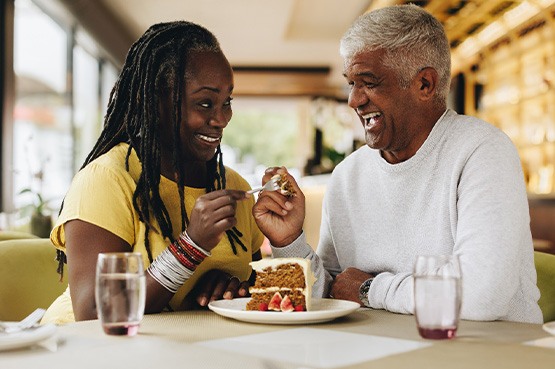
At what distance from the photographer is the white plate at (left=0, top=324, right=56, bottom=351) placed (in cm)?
108

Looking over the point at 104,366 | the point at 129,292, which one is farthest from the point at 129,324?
the point at 104,366

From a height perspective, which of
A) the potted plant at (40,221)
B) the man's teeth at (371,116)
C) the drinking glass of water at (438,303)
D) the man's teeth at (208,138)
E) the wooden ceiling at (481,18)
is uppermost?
the wooden ceiling at (481,18)

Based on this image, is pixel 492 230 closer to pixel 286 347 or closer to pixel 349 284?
pixel 349 284

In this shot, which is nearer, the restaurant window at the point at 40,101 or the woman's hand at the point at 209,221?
the woman's hand at the point at 209,221

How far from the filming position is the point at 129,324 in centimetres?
120

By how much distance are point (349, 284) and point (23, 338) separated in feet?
2.80

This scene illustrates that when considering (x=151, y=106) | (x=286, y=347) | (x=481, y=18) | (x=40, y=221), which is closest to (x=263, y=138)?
(x=481, y=18)

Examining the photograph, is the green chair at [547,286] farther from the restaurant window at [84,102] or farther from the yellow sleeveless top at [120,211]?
the restaurant window at [84,102]

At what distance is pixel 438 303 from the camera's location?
1.17 meters

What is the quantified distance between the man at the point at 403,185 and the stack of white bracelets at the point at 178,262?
33cm

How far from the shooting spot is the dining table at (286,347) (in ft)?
3.33

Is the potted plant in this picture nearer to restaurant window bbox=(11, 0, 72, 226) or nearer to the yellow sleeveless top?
restaurant window bbox=(11, 0, 72, 226)

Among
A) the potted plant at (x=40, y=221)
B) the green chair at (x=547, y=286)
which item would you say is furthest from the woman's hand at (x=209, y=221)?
the potted plant at (x=40, y=221)

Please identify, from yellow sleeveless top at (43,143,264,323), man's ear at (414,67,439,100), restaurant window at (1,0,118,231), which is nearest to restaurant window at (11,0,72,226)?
restaurant window at (1,0,118,231)
